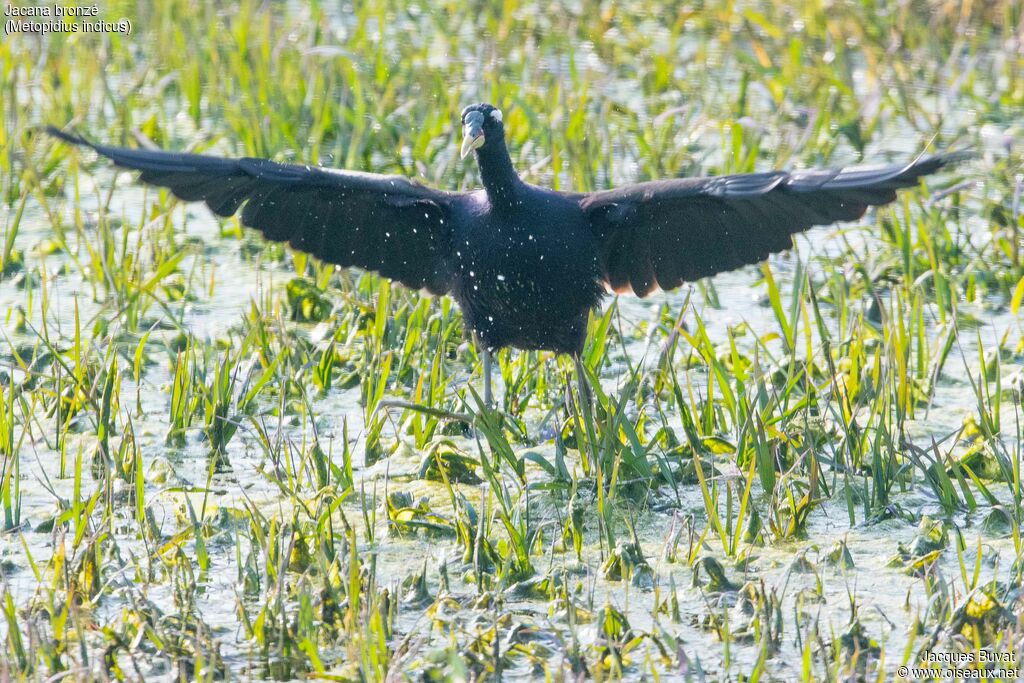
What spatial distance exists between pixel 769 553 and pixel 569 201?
1.27 meters

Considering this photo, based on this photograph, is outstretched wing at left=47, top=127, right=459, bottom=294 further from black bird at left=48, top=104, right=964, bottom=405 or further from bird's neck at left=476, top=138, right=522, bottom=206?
bird's neck at left=476, top=138, right=522, bottom=206

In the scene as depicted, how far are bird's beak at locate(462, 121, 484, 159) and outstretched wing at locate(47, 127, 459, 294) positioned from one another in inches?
8.9

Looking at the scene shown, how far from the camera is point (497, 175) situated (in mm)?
4414

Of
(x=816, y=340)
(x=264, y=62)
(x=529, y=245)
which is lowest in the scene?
(x=816, y=340)

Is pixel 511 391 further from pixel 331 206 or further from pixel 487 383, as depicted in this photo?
pixel 331 206

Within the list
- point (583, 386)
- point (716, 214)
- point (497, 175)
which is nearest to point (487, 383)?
point (583, 386)

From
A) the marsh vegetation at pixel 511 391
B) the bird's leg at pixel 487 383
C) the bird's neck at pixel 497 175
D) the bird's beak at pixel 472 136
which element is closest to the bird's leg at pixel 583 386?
the marsh vegetation at pixel 511 391

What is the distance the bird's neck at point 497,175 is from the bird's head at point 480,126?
0.04 meters

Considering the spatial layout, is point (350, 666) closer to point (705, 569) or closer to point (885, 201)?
point (705, 569)

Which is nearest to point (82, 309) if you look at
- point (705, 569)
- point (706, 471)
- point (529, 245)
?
point (529, 245)

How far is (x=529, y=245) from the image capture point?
4.38m

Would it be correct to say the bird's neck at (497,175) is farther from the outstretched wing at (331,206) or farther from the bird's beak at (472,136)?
the outstretched wing at (331,206)

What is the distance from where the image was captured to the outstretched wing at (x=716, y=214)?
3848mm

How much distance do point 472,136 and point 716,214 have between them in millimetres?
737
